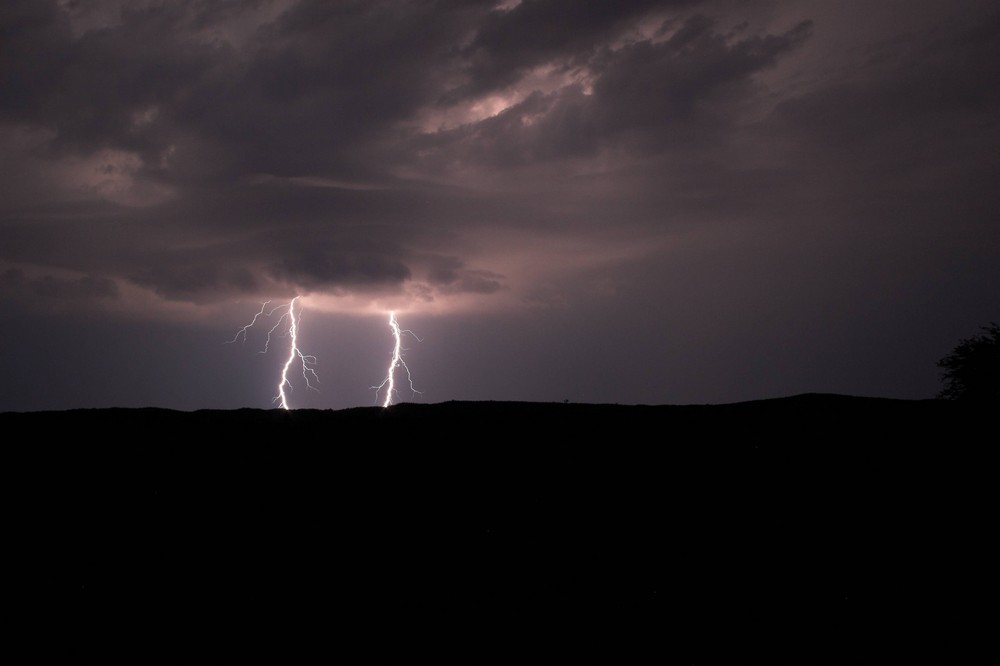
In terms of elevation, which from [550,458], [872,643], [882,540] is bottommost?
[872,643]

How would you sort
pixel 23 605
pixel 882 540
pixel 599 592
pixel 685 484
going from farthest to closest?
pixel 685 484 < pixel 882 540 < pixel 599 592 < pixel 23 605

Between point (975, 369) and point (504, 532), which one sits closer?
point (504, 532)

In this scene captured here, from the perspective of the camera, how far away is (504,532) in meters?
10.8

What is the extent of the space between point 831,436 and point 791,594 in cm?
349

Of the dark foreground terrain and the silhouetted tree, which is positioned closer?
the dark foreground terrain

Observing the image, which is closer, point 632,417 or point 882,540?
point 882,540

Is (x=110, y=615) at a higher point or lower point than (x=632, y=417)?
lower

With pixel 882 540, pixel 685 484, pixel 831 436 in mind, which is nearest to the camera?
pixel 882 540

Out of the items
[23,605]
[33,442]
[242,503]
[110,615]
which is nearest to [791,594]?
[242,503]

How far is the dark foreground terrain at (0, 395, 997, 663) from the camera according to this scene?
952 cm

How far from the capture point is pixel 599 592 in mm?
10156

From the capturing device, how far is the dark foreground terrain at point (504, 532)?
952cm

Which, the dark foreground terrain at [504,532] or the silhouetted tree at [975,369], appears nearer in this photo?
the dark foreground terrain at [504,532]

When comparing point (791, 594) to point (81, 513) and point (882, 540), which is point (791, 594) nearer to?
point (882, 540)
